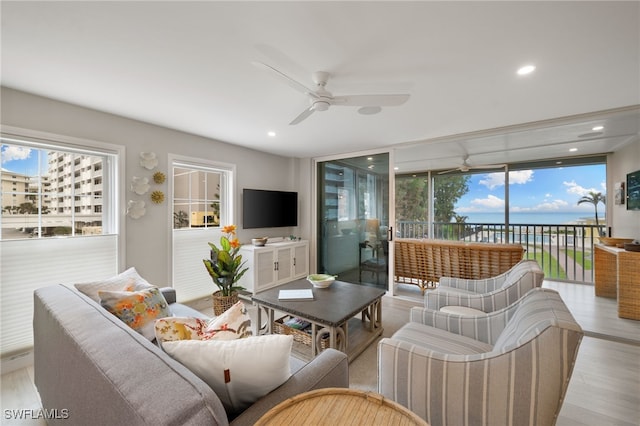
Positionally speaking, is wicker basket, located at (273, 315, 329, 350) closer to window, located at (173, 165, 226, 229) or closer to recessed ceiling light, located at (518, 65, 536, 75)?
window, located at (173, 165, 226, 229)

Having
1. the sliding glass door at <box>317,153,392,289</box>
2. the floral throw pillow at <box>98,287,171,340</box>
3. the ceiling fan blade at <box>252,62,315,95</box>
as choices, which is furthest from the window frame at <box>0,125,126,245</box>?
the sliding glass door at <box>317,153,392,289</box>

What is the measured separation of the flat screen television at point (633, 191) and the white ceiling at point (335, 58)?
33.7 inches

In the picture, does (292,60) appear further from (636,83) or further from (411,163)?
(411,163)

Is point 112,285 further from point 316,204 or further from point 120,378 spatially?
point 316,204

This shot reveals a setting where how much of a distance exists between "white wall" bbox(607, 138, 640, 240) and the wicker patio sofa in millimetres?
1702

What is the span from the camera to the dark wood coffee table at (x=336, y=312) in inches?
81.5

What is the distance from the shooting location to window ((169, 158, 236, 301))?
338 centimetres

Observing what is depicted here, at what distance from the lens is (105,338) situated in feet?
3.23

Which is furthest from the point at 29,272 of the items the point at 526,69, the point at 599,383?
the point at 599,383

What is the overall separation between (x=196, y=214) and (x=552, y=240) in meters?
6.54

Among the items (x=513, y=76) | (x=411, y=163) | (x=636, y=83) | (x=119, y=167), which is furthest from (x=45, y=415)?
(x=411, y=163)

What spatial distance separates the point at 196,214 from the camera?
12.0 ft

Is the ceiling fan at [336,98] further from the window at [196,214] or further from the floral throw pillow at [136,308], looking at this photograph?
the window at [196,214]

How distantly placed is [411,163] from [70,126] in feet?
16.7
